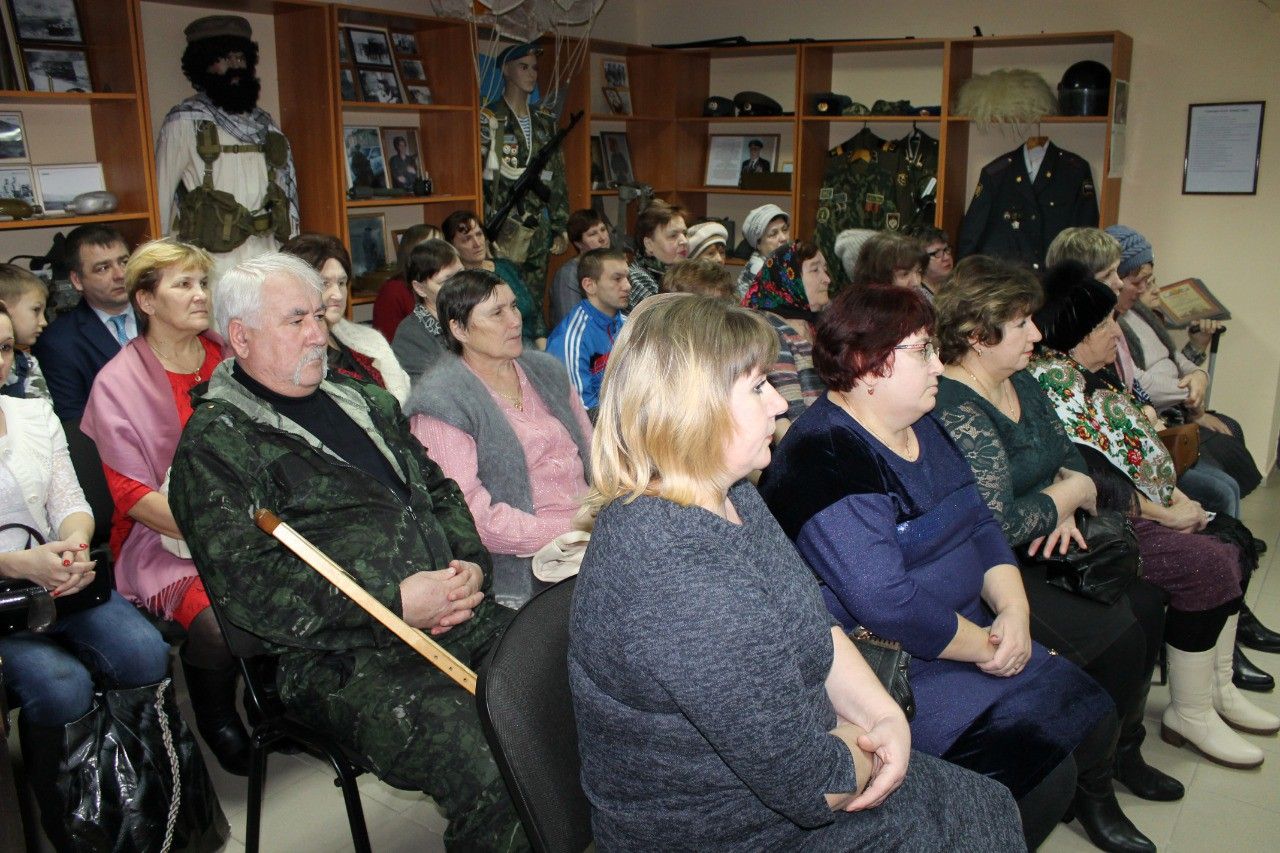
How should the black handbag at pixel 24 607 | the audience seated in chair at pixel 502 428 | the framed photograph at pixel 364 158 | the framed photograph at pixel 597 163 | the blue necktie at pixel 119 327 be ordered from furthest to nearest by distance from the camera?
the framed photograph at pixel 597 163 → the framed photograph at pixel 364 158 → the blue necktie at pixel 119 327 → the audience seated in chair at pixel 502 428 → the black handbag at pixel 24 607

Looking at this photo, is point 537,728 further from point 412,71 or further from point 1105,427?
point 412,71

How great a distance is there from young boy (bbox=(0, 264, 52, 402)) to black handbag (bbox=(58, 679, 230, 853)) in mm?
1165

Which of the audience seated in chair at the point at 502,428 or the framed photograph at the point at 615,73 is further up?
the framed photograph at the point at 615,73

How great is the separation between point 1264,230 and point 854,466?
14.3 feet

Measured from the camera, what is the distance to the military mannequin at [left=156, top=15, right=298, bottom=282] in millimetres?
4148

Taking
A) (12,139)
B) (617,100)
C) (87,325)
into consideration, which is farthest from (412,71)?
(87,325)

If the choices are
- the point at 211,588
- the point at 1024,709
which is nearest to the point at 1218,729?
the point at 1024,709

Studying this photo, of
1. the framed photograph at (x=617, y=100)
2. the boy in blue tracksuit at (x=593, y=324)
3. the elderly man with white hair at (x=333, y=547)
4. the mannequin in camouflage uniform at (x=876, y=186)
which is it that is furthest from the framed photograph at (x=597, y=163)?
the elderly man with white hair at (x=333, y=547)

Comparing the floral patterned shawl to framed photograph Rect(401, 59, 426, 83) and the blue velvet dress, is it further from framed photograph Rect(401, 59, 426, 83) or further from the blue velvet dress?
framed photograph Rect(401, 59, 426, 83)

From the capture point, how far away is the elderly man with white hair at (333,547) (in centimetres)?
175

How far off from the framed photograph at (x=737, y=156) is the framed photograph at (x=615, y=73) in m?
0.67

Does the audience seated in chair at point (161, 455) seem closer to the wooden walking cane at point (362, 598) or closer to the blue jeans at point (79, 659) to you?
the blue jeans at point (79, 659)

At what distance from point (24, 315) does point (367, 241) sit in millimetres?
2299

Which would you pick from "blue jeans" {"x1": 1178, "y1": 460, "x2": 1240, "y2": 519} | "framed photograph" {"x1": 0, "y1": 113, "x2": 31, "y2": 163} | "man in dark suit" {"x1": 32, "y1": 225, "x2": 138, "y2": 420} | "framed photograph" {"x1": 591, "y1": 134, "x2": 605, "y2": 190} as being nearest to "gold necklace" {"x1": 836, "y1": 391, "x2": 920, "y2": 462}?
"blue jeans" {"x1": 1178, "y1": 460, "x2": 1240, "y2": 519}
